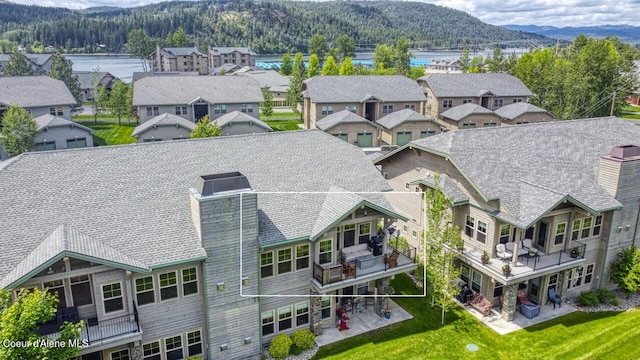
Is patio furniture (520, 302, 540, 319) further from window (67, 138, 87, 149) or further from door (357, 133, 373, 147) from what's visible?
window (67, 138, 87, 149)

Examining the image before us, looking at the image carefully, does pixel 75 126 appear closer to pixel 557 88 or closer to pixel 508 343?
pixel 508 343

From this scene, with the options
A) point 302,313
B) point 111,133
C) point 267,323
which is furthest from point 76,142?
point 302,313

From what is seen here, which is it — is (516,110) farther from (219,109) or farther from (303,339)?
(303,339)

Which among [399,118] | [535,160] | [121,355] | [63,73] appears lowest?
[121,355]

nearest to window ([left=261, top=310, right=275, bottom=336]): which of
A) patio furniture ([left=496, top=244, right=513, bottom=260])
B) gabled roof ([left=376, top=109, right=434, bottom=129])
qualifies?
patio furniture ([left=496, top=244, right=513, bottom=260])

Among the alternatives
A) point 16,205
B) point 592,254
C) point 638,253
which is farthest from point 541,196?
point 16,205
